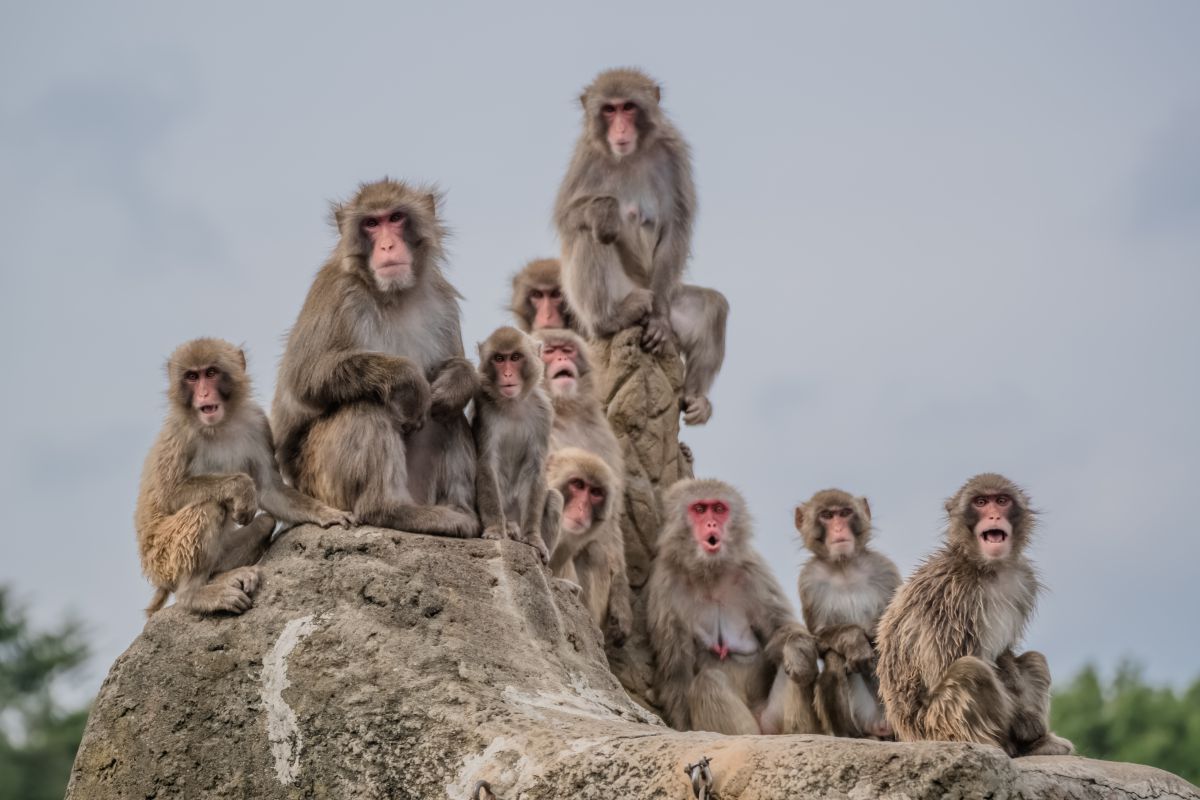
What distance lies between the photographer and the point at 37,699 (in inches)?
1271

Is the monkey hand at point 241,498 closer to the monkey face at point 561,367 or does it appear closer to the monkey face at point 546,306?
the monkey face at point 561,367

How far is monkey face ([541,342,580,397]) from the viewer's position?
9781mm

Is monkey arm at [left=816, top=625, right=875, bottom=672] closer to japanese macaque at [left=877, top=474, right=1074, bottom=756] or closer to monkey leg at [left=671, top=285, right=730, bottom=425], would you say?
japanese macaque at [left=877, top=474, right=1074, bottom=756]

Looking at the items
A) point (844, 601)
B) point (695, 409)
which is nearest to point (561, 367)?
point (695, 409)

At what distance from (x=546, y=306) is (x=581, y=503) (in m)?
2.69

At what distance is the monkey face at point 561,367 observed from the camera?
32.1 ft

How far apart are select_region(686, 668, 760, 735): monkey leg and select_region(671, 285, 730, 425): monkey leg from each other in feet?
6.63

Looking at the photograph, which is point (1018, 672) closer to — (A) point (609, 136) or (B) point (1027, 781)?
(B) point (1027, 781)

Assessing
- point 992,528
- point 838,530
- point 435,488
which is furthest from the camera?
point 838,530

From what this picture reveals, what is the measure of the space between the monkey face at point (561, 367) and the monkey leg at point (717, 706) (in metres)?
1.70

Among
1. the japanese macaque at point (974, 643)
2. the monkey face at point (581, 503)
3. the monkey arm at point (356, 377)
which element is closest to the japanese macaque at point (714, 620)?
the monkey face at point (581, 503)

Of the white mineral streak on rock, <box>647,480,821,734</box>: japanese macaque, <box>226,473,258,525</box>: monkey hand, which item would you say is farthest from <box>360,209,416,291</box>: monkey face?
<box>647,480,821,734</box>: japanese macaque

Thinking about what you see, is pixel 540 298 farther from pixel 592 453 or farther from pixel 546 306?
pixel 592 453

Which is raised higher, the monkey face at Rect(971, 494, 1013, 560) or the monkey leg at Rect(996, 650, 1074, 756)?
the monkey face at Rect(971, 494, 1013, 560)
